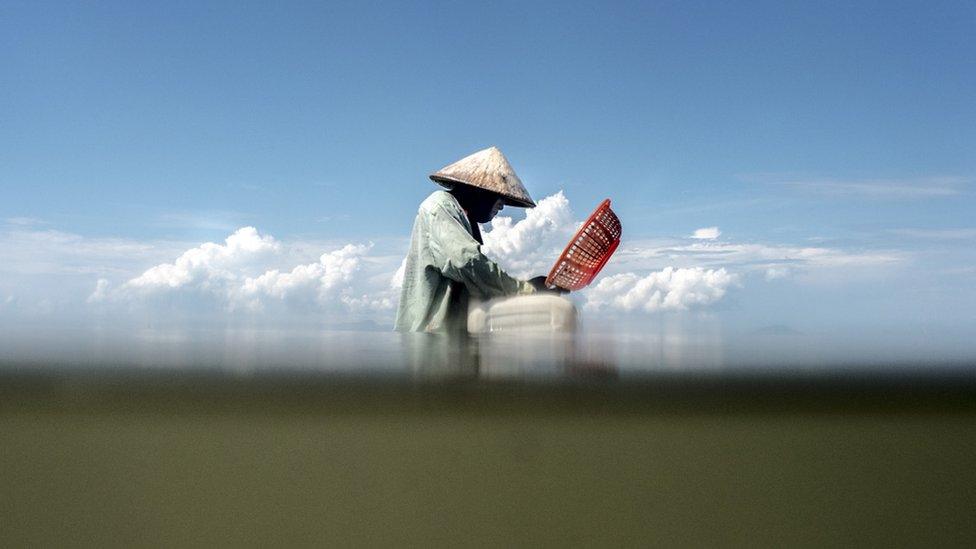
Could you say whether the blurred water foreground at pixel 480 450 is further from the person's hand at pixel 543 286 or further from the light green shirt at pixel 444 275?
the person's hand at pixel 543 286

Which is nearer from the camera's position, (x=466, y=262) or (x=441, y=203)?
(x=466, y=262)

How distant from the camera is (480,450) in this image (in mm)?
2016

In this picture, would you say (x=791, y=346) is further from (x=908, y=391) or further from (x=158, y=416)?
(x=158, y=416)

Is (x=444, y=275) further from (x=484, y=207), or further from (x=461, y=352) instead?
(x=461, y=352)

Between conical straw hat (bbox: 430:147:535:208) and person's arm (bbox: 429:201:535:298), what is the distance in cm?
27

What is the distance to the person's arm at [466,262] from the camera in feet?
11.2

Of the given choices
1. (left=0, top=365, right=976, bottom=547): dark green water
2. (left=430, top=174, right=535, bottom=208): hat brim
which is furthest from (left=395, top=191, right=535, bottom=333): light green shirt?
(left=0, top=365, right=976, bottom=547): dark green water

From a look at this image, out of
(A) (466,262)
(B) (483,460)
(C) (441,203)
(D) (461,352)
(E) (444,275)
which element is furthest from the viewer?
(E) (444,275)

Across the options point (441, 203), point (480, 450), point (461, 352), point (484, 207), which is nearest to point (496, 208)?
point (484, 207)

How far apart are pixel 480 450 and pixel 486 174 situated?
196 centimetres

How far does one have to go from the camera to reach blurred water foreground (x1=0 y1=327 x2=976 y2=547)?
175cm

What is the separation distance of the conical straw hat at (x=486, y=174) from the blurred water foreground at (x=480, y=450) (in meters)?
1.44

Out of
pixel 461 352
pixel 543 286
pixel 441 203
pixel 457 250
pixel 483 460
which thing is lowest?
pixel 483 460

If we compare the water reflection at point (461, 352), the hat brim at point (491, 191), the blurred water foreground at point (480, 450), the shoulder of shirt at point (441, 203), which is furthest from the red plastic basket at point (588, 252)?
the blurred water foreground at point (480, 450)
